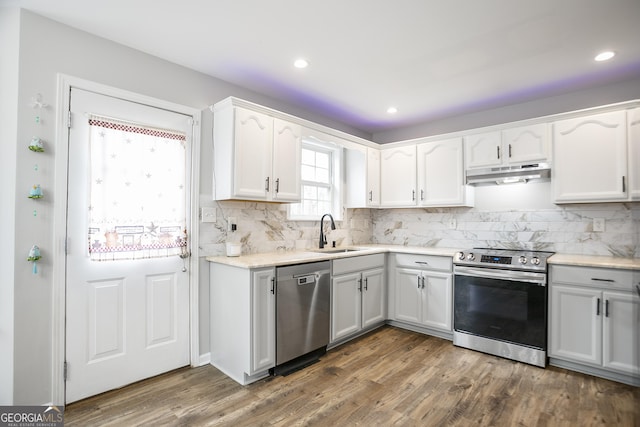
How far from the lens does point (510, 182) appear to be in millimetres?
3531

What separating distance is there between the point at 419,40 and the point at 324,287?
2.16m

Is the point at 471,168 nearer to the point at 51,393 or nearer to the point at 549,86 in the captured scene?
the point at 549,86

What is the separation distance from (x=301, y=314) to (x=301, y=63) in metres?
2.14

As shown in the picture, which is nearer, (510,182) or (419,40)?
(419,40)

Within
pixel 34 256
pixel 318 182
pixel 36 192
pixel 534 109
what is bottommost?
pixel 34 256

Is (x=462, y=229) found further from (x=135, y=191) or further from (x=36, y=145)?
(x=36, y=145)

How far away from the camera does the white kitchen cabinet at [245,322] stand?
2.44m

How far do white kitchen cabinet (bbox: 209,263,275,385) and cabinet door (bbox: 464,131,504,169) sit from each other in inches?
100

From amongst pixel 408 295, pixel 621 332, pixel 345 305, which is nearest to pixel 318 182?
pixel 345 305

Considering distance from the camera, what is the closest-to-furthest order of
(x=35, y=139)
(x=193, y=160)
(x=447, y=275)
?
1. (x=35, y=139)
2. (x=193, y=160)
3. (x=447, y=275)

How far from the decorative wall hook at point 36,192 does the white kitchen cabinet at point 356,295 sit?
227 cm

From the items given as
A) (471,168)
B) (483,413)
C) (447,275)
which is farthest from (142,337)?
(471,168)

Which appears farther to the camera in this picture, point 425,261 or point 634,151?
point 425,261

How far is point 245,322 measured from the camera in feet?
8.09
